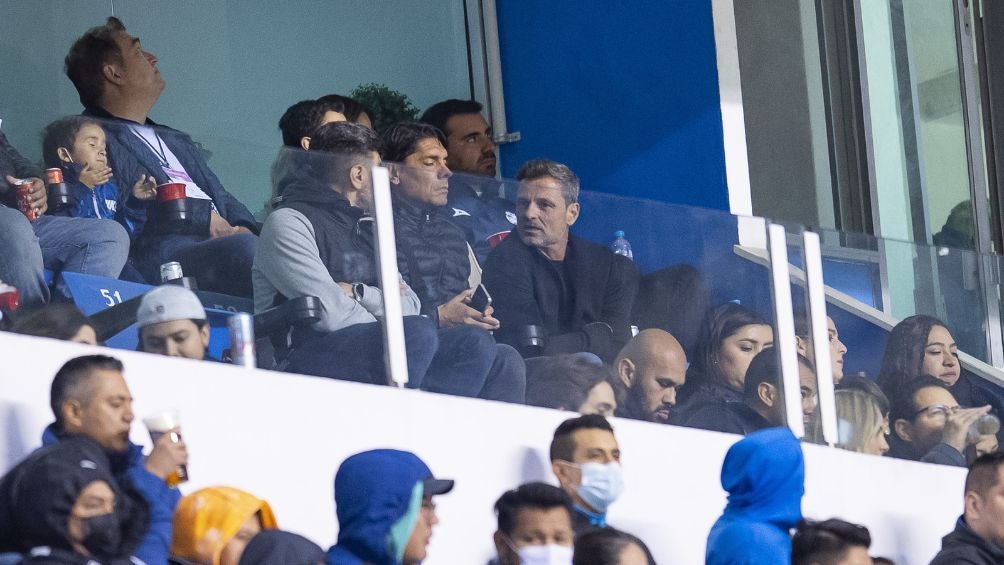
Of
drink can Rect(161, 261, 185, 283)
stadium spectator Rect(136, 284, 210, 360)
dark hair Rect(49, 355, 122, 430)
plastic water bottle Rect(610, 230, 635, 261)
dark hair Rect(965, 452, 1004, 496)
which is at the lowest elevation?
dark hair Rect(965, 452, 1004, 496)

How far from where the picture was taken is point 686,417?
503 cm

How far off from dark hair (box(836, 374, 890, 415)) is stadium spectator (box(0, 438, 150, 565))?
2.56 meters

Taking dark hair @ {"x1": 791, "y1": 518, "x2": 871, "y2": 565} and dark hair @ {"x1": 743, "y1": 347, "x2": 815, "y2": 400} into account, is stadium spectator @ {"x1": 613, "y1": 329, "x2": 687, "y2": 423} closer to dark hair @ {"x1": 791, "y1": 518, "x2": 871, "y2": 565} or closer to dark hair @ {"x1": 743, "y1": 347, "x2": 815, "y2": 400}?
dark hair @ {"x1": 743, "y1": 347, "x2": 815, "y2": 400}

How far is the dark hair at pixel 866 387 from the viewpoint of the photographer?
5.52 metres

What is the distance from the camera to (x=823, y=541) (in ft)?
16.5

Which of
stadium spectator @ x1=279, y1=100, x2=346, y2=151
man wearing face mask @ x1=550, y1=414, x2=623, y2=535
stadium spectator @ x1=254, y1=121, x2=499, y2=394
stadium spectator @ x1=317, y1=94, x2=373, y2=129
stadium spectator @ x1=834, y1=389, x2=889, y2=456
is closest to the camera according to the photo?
stadium spectator @ x1=254, y1=121, x2=499, y2=394

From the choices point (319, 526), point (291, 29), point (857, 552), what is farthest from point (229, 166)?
point (291, 29)

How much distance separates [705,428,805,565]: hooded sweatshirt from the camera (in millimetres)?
4785

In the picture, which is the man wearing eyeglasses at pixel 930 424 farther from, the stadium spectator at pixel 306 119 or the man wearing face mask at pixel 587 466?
the stadium spectator at pixel 306 119

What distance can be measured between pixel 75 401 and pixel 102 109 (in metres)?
1.97

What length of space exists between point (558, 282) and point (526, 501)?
0.65 meters

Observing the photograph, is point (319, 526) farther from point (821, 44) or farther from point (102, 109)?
point (821, 44)

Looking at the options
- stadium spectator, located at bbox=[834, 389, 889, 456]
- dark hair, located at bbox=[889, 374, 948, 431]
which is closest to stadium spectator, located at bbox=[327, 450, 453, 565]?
stadium spectator, located at bbox=[834, 389, 889, 456]

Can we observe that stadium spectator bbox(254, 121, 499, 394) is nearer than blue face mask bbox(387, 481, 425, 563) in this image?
No
